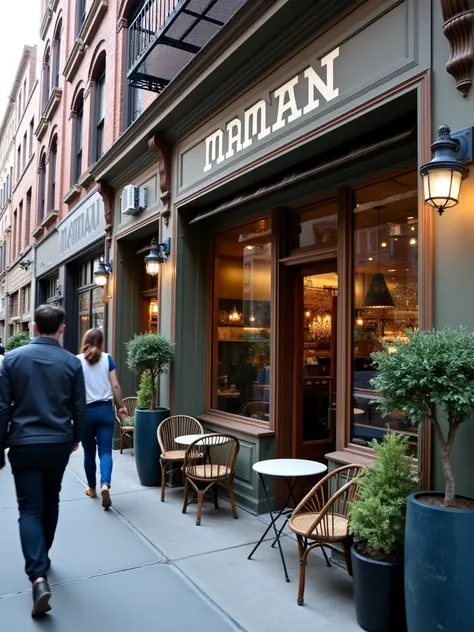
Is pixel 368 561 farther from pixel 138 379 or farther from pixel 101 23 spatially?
pixel 101 23

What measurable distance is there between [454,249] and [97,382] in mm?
3932

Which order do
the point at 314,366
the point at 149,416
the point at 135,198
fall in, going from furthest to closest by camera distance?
1. the point at 135,198
2. the point at 149,416
3. the point at 314,366

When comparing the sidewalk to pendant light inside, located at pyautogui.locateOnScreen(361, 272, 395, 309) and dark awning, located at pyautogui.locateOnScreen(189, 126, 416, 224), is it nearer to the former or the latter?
pendant light inside, located at pyautogui.locateOnScreen(361, 272, 395, 309)

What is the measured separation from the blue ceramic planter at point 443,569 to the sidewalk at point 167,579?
0.82 meters

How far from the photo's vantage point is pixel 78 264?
43.3 feet

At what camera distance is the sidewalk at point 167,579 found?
3.29 metres

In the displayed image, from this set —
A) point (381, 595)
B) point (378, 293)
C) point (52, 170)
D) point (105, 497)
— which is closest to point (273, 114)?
point (378, 293)

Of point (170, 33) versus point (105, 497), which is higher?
point (170, 33)

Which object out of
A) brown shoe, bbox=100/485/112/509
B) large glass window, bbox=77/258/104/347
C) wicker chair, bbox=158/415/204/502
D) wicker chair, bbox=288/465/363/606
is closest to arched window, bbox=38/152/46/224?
large glass window, bbox=77/258/104/347

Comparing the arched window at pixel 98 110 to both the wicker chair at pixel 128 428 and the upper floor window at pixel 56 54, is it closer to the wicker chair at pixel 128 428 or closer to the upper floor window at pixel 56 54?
the upper floor window at pixel 56 54

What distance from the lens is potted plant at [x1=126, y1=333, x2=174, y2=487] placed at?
6379mm

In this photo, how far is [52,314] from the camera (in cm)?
371

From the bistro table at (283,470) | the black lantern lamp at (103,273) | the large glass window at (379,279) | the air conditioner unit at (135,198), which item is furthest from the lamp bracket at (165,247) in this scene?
the bistro table at (283,470)

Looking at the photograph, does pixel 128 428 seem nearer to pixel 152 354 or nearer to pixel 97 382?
pixel 152 354
